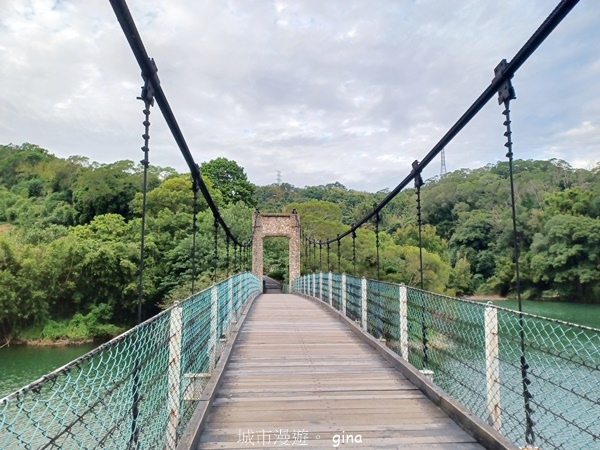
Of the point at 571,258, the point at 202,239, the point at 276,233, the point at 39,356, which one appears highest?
the point at 276,233

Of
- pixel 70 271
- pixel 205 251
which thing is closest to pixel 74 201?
pixel 70 271

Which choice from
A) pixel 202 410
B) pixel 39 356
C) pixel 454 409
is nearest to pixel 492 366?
pixel 454 409

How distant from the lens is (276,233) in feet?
50.0

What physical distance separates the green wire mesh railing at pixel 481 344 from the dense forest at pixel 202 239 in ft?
15.2

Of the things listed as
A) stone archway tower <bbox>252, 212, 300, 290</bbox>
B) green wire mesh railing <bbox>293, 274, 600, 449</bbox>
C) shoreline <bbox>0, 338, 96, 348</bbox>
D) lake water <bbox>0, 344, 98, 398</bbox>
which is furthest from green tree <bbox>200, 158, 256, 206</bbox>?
green wire mesh railing <bbox>293, 274, 600, 449</bbox>

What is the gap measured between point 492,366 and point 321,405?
75cm

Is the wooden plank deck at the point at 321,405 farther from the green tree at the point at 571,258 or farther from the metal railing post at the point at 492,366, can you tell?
the green tree at the point at 571,258

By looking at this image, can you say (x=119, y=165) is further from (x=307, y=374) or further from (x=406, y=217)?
(x=307, y=374)

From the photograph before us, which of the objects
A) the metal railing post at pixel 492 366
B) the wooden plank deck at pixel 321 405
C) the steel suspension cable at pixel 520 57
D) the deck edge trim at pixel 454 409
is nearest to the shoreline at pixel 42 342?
the wooden plank deck at pixel 321 405

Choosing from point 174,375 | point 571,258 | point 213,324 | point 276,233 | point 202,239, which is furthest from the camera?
point 571,258

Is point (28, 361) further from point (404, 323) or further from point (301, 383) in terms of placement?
point (404, 323)

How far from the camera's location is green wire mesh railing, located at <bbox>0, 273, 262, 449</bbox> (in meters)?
0.84

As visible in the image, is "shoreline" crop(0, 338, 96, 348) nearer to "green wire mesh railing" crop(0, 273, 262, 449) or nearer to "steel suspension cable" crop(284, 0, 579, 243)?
"green wire mesh railing" crop(0, 273, 262, 449)

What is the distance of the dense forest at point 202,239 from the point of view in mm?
15477
